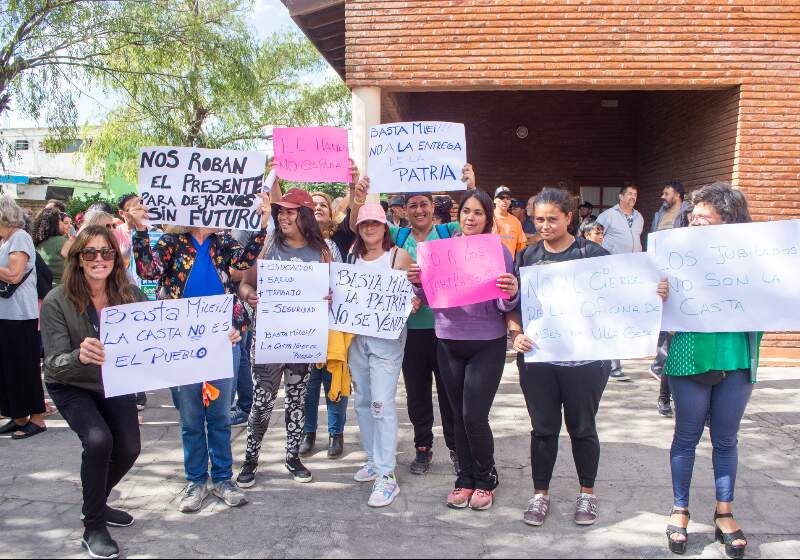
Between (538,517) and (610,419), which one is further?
(610,419)

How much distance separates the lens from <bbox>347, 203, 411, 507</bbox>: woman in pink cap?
3977 mm

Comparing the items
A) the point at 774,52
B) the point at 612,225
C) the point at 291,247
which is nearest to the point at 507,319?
the point at 291,247

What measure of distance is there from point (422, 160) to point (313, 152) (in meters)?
0.94

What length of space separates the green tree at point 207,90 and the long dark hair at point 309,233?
8.13 meters

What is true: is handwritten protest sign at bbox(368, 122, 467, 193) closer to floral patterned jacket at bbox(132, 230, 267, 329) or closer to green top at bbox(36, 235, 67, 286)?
floral patterned jacket at bbox(132, 230, 267, 329)

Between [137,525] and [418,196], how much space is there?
2.64 metres

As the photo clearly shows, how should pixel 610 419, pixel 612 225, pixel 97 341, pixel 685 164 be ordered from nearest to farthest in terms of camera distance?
pixel 97 341 < pixel 610 419 < pixel 612 225 < pixel 685 164

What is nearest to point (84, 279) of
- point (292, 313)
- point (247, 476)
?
point (292, 313)

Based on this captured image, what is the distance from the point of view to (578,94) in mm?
13336

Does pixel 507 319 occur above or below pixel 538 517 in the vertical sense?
above

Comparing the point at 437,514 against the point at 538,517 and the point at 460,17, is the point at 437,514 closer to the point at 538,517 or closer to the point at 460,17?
the point at 538,517

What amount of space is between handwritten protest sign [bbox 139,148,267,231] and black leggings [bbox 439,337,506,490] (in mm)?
1501

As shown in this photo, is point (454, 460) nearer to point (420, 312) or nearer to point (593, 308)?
point (420, 312)

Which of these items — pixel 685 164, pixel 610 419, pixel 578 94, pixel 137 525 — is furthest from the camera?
pixel 578 94
